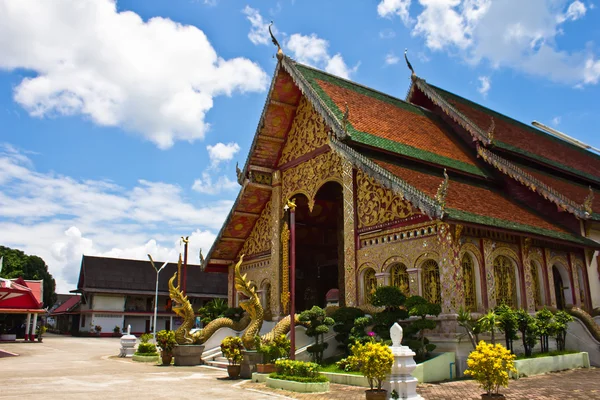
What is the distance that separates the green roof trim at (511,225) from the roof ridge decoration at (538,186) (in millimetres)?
822

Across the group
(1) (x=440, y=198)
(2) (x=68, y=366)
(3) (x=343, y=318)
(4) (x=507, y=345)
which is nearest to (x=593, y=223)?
(4) (x=507, y=345)

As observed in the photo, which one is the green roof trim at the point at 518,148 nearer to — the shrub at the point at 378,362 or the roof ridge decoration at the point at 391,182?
the roof ridge decoration at the point at 391,182

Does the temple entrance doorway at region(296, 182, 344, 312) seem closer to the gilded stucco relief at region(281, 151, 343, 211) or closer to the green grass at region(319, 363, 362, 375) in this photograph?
the gilded stucco relief at region(281, 151, 343, 211)

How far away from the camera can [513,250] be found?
1327cm

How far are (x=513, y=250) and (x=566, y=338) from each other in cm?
290

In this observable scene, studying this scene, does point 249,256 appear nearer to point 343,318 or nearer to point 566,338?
point 343,318

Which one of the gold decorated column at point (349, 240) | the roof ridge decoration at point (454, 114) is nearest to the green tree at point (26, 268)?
the roof ridge decoration at point (454, 114)

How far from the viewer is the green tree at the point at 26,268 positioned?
43.2 m

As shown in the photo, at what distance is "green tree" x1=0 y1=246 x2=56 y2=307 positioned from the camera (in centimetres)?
4321

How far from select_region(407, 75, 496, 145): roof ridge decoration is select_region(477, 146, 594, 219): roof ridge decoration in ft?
2.61

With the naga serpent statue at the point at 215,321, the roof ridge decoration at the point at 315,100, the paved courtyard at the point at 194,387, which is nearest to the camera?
the paved courtyard at the point at 194,387

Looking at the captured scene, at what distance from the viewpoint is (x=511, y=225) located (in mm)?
12672

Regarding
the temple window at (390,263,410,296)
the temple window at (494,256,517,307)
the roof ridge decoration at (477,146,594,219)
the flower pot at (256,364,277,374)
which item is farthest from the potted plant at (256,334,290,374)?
the roof ridge decoration at (477,146,594,219)

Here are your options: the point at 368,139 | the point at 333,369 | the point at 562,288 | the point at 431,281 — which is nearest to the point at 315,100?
the point at 368,139
